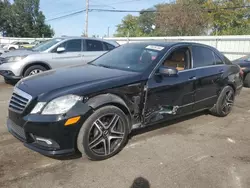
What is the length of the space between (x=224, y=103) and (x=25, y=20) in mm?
69621

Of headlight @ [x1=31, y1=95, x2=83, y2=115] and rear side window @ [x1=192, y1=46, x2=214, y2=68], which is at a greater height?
rear side window @ [x1=192, y1=46, x2=214, y2=68]

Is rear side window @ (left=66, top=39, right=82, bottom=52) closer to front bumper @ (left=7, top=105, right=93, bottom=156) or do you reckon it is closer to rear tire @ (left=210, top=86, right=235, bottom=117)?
rear tire @ (left=210, top=86, right=235, bottom=117)

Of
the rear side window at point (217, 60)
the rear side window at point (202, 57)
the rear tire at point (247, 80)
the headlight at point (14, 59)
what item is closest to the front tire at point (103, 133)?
the rear side window at point (202, 57)

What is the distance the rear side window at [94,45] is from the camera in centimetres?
847

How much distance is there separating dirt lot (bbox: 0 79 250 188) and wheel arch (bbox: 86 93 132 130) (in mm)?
672

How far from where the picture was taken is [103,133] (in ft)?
10.6

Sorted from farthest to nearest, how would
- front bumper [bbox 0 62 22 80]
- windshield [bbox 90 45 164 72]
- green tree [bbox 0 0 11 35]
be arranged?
→ green tree [bbox 0 0 11 35], front bumper [bbox 0 62 22 80], windshield [bbox 90 45 164 72]

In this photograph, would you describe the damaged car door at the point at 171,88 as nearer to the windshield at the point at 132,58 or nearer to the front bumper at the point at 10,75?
the windshield at the point at 132,58

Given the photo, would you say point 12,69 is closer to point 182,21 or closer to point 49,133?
point 49,133

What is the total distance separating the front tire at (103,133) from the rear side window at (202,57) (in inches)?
77.3

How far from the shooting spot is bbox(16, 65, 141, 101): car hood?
3.03m

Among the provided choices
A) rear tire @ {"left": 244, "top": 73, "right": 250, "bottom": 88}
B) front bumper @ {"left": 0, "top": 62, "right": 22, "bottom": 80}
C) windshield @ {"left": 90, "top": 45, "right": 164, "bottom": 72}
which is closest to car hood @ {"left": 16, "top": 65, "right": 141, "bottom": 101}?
windshield @ {"left": 90, "top": 45, "right": 164, "bottom": 72}

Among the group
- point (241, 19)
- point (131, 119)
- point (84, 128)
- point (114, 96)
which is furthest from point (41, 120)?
point (241, 19)

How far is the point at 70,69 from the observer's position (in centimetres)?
404
